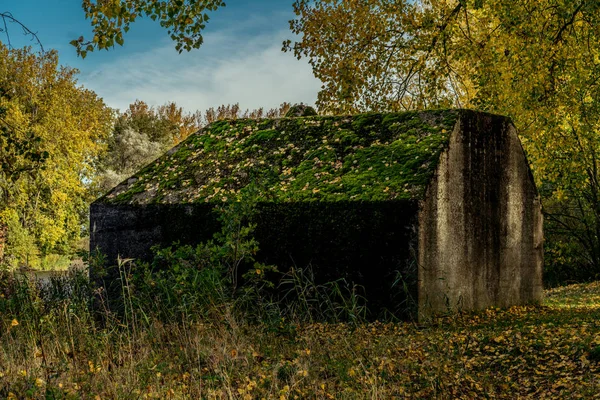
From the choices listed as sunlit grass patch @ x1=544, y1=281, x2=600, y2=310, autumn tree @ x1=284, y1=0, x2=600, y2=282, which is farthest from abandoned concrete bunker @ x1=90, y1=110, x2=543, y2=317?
autumn tree @ x1=284, y1=0, x2=600, y2=282

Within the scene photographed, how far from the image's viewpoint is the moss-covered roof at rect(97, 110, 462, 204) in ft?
28.5

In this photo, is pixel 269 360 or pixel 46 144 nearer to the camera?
pixel 269 360

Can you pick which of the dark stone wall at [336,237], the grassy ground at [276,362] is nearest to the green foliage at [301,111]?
the dark stone wall at [336,237]

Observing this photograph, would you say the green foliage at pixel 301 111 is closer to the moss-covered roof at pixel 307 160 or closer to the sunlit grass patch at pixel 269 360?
the moss-covered roof at pixel 307 160

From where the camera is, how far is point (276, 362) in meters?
5.41

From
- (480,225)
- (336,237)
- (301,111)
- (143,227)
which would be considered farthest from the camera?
(301,111)

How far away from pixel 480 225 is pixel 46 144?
67.3 feet

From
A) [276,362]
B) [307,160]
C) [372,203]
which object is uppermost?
[307,160]

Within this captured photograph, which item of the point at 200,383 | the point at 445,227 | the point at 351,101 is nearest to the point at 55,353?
the point at 200,383

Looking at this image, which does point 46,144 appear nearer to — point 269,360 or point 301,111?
point 301,111

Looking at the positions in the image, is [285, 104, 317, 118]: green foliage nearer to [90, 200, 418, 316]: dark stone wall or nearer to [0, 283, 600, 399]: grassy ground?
[90, 200, 418, 316]: dark stone wall

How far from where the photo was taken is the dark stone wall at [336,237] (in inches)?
→ 318

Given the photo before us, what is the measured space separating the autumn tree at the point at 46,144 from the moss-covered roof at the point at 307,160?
1622 cm

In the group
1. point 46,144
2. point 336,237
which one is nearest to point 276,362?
point 336,237
